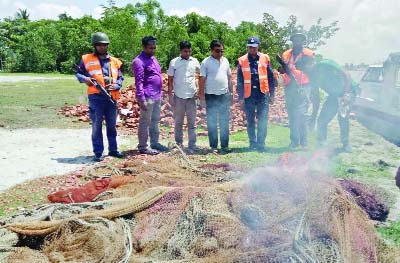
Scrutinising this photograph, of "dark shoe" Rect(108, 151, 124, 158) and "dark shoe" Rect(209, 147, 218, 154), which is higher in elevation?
"dark shoe" Rect(108, 151, 124, 158)

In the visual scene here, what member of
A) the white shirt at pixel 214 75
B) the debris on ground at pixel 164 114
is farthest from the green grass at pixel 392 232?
the debris on ground at pixel 164 114

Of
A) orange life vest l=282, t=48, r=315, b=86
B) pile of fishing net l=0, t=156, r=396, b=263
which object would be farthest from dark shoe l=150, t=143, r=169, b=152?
pile of fishing net l=0, t=156, r=396, b=263

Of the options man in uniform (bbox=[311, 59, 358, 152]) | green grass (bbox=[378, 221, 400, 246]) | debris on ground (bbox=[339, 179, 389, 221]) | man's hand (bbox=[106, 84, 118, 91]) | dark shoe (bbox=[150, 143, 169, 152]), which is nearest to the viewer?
green grass (bbox=[378, 221, 400, 246])

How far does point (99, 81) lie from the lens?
7.76 metres

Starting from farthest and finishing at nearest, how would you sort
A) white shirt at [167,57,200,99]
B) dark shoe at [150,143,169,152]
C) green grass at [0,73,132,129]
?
green grass at [0,73,132,129], dark shoe at [150,143,169,152], white shirt at [167,57,200,99]

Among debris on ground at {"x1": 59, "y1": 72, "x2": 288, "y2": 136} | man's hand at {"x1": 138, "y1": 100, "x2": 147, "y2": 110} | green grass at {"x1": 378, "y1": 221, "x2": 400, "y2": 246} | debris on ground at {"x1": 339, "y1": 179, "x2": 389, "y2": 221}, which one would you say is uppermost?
man's hand at {"x1": 138, "y1": 100, "x2": 147, "y2": 110}

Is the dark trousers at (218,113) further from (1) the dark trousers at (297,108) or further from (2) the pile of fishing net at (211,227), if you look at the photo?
(2) the pile of fishing net at (211,227)

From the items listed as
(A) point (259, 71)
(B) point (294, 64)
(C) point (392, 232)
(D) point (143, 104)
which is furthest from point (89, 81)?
(C) point (392, 232)

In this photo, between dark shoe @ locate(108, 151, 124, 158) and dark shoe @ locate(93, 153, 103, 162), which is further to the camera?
dark shoe @ locate(108, 151, 124, 158)

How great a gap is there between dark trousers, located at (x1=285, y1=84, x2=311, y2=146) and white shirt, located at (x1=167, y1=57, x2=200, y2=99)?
6.01 feet

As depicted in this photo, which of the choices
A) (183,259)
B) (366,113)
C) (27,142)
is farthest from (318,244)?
(366,113)

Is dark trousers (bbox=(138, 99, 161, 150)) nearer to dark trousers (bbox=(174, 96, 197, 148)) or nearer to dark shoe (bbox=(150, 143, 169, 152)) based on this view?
dark shoe (bbox=(150, 143, 169, 152))

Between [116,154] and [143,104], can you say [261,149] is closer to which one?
[143,104]

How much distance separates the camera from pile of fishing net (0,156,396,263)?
3625 millimetres
